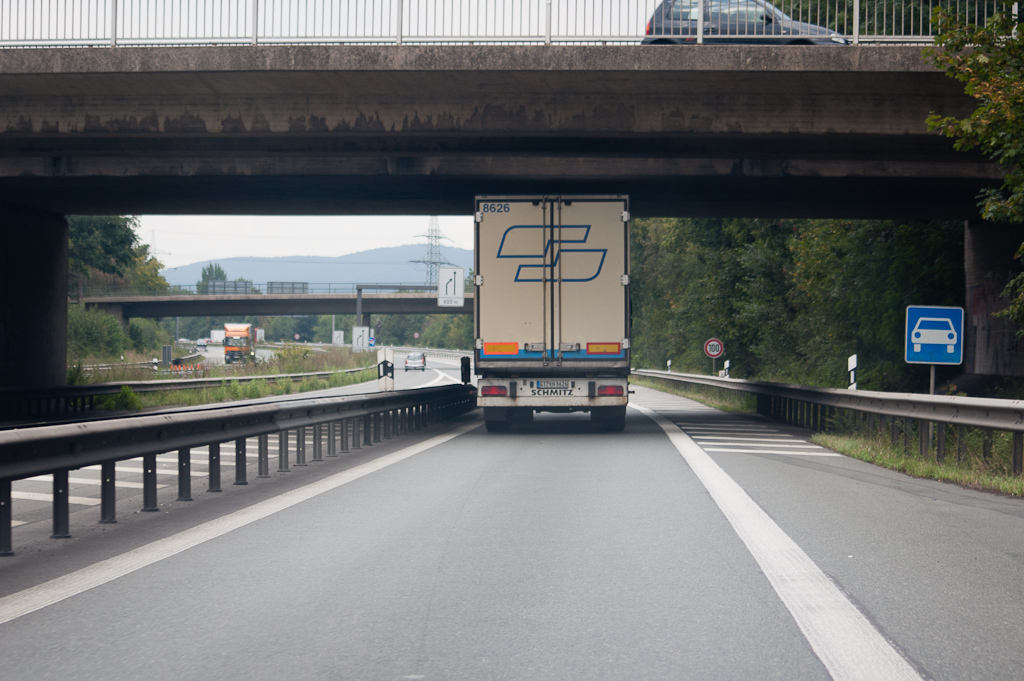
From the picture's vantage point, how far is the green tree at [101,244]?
185ft

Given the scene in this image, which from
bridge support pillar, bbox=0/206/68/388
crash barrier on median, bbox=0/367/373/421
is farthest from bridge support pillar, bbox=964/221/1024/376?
bridge support pillar, bbox=0/206/68/388

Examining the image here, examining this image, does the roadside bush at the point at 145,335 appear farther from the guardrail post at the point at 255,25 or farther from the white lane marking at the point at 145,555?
the white lane marking at the point at 145,555

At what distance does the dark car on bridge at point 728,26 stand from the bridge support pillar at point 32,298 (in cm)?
1300

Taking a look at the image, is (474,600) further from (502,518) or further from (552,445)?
(552,445)

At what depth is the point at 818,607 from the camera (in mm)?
5129

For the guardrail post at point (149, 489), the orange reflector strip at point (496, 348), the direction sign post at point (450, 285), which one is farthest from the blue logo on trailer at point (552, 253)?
the direction sign post at point (450, 285)

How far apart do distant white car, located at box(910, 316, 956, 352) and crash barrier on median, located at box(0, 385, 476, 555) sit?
7.90 metres

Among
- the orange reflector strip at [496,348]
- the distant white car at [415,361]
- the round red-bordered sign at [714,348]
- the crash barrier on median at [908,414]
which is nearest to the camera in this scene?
the crash barrier on median at [908,414]

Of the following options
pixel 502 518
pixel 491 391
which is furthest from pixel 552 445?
pixel 502 518

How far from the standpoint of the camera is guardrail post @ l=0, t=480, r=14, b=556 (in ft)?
20.4

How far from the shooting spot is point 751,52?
15414 millimetres

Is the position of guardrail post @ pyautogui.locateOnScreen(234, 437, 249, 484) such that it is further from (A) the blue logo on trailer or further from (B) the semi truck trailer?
(A) the blue logo on trailer

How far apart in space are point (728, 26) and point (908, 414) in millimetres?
7267

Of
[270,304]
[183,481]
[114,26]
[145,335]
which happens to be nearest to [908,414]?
[183,481]
